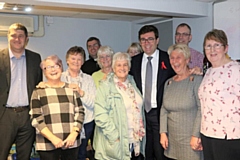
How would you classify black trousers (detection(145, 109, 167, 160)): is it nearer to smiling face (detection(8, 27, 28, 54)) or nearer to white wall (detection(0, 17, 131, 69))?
smiling face (detection(8, 27, 28, 54))

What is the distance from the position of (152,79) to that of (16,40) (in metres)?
1.37

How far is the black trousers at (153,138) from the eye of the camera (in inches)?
122

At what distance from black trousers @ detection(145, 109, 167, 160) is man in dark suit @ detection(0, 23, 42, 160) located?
1.13 m

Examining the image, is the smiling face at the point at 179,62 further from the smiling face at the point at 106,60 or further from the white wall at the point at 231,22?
the white wall at the point at 231,22

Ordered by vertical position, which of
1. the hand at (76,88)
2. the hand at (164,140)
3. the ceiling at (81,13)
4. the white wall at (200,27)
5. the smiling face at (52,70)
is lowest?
the hand at (164,140)

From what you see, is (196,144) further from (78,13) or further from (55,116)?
(78,13)

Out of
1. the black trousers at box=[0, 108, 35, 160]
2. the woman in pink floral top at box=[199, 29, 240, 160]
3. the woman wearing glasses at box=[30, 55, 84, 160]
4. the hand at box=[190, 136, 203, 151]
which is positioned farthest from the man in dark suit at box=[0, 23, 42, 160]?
the woman in pink floral top at box=[199, 29, 240, 160]

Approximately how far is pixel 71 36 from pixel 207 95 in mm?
4228

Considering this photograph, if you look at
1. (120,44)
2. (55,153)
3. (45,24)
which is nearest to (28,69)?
(55,153)

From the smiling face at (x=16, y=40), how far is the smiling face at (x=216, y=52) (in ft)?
5.66

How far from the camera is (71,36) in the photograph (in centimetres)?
623

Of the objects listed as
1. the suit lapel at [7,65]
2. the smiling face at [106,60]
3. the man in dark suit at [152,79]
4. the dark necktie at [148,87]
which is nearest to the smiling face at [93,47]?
the smiling face at [106,60]

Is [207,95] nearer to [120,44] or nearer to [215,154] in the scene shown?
[215,154]

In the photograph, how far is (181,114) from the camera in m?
2.76
